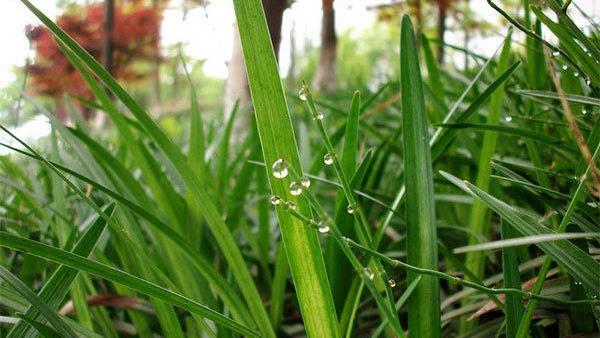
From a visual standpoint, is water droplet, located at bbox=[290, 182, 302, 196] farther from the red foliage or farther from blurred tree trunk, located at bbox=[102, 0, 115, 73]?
the red foliage

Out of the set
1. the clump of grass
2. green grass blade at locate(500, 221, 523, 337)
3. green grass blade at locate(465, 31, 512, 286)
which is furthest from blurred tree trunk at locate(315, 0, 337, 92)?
green grass blade at locate(500, 221, 523, 337)

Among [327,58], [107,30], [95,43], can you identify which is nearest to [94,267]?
[327,58]

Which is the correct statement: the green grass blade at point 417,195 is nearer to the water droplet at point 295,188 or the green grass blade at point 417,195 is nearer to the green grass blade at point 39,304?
the water droplet at point 295,188

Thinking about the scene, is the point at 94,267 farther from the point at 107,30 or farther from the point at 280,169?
the point at 107,30

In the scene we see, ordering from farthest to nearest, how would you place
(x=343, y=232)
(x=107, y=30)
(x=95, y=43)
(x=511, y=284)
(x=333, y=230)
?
(x=95, y=43)
(x=107, y=30)
(x=343, y=232)
(x=511, y=284)
(x=333, y=230)

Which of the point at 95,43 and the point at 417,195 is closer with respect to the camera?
the point at 417,195

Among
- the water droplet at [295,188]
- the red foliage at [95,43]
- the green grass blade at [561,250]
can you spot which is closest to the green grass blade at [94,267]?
the water droplet at [295,188]
